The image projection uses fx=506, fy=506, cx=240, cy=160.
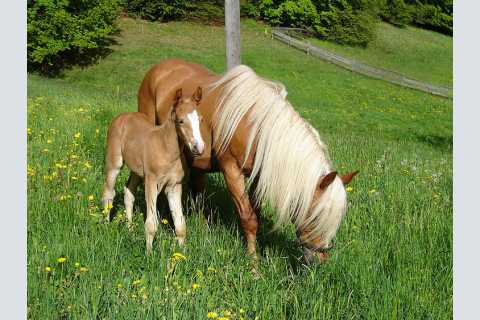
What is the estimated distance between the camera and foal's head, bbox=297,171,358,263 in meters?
4.09

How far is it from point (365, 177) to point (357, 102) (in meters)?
17.9

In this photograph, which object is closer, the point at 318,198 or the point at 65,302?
the point at 65,302

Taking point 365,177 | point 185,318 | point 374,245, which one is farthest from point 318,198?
point 365,177

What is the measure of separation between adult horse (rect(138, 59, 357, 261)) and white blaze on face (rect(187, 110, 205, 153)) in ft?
2.02

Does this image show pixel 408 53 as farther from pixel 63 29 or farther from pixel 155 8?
pixel 63 29

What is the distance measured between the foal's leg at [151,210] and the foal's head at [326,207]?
1440 millimetres

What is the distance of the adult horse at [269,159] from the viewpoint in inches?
164

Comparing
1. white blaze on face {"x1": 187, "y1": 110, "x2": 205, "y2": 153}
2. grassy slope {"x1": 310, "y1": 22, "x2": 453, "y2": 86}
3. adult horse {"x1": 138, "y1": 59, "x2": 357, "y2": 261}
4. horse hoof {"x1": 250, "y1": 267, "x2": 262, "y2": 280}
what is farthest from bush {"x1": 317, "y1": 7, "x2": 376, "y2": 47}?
horse hoof {"x1": 250, "y1": 267, "x2": 262, "y2": 280}

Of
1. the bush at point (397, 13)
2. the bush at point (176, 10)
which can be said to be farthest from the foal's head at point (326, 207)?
the bush at point (397, 13)

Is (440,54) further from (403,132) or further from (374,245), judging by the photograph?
(374,245)

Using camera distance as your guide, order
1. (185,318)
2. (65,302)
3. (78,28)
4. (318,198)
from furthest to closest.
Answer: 1. (78,28)
2. (318,198)
3. (65,302)
4. (185,318)

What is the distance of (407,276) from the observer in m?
3.69

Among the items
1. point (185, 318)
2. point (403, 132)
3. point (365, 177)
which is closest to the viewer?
point (185, 318)

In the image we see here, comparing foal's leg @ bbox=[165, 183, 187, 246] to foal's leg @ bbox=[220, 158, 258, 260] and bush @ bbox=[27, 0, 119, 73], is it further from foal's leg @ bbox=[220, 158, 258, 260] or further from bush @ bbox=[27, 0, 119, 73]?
bush @ bbox=[27, 0, 119, 73]
